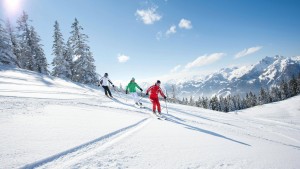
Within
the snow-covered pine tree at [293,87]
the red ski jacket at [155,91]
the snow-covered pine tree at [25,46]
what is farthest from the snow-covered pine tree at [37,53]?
the snow-covered pine tree at [293,87]

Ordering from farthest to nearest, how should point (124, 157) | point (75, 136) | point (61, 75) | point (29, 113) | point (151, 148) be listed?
point (61, 75) → point (29, 113) → point (75, 136) → point (151, 148) → point (124, 157)

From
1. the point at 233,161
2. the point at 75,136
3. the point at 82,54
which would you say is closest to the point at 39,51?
the point at 82,54

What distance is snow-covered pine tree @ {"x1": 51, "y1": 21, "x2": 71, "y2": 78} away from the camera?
126 ft

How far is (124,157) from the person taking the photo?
4.23 m

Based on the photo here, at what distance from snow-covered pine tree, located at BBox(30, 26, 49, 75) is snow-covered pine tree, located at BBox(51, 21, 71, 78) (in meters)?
2.71

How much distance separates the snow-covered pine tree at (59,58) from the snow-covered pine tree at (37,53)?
8.89 ft

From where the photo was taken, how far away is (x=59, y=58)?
3897 centimetres

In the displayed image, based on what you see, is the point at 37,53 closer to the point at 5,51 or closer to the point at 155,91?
the point at 5,51

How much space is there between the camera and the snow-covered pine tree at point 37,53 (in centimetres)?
4075

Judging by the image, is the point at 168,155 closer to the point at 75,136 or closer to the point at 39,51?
the point at 75,136

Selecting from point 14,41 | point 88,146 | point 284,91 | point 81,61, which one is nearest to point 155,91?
point 88,146

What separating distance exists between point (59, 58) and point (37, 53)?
20.3ft

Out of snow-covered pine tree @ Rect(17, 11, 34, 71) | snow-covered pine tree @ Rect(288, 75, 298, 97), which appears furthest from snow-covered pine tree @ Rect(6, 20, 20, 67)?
snow-covered pine tree @ Rect(288, 75, 298, 97)

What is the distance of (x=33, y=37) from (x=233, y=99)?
432 ft
